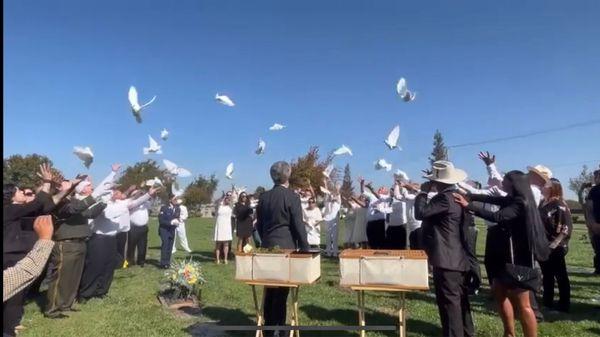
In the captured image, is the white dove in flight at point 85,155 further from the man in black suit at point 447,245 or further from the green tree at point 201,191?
the green tree at point 201,191

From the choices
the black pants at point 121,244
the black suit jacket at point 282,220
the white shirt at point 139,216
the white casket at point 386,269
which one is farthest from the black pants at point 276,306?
the white shirt at point 139,216

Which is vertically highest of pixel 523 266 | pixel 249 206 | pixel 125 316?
pixel 249 206

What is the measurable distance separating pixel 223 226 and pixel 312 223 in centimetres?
A: 252

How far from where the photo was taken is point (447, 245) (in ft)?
16.8

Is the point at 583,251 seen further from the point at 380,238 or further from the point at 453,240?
the point at 453,240

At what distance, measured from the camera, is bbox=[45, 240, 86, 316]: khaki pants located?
23.8 feet

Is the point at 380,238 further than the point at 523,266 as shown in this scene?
Yes

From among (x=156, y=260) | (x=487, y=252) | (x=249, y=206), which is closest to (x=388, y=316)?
(x=487, y=252)

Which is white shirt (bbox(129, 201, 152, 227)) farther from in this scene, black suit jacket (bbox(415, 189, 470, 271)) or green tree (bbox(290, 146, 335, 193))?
green tree (bbox(290, 146, 335, 193))

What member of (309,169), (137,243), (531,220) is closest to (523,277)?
(531,220)

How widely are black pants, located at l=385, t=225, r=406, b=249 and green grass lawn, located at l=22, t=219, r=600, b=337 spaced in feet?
7.49

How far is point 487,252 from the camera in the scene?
5.68 meters

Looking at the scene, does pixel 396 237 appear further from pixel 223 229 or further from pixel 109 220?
pixel 109 220

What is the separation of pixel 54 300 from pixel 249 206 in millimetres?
6363
